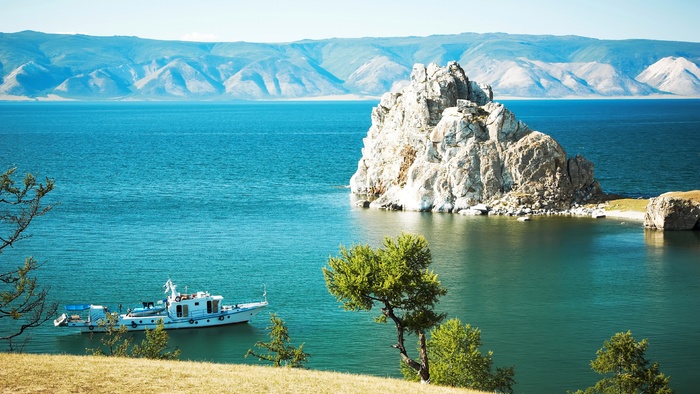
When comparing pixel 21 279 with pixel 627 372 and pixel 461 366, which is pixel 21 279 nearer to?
pixel 461 366

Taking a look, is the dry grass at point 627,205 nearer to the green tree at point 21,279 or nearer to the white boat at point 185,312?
the white boat at point 185,312

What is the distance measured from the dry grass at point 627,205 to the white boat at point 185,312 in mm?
61382

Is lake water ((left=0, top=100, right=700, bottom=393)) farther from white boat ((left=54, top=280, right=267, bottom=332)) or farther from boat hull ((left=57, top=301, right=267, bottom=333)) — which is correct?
white boat ((left=54, top=280, right=267, bottom=332))

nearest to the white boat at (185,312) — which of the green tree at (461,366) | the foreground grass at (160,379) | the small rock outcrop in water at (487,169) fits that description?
the green tree at (461,366)

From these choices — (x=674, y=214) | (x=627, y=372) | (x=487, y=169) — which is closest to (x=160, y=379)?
(x=627, y=372)

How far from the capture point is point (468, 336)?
45312mm

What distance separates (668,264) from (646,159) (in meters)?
91.9

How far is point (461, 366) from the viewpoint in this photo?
44062 millimetres

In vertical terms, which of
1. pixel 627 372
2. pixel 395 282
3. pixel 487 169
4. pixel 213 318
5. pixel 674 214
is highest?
pixel 487 169

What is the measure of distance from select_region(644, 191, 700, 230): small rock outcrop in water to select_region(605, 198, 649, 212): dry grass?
818 cm

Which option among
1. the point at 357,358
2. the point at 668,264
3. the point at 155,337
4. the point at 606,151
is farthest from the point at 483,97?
the point at 155,337

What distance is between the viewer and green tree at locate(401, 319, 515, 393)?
43.8m

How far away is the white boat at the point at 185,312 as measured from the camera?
206 feet

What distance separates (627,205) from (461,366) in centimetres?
7281
